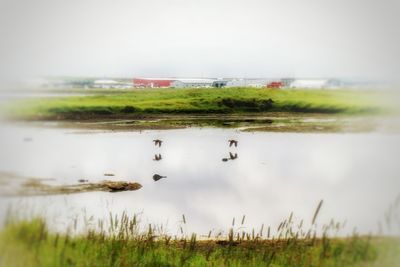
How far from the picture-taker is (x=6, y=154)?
86.4 inches

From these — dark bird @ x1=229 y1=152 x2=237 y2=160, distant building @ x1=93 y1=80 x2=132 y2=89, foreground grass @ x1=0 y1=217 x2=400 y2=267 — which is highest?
distant building @ x1=93 y1=80 x2=132 y2=89

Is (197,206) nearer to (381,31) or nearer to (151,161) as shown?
(151,161)

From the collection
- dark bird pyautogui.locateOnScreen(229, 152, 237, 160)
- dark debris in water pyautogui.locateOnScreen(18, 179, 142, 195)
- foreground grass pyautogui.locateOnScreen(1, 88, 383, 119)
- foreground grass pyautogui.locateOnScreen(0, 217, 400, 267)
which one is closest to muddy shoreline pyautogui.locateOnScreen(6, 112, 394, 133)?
foreground grass pyautogui.locateOnScreen(1, 88, 383, 119)

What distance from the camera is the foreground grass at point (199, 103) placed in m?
2.23

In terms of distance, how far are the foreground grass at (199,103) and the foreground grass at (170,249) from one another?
1.65 ft

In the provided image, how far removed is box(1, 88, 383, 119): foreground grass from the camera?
223cm

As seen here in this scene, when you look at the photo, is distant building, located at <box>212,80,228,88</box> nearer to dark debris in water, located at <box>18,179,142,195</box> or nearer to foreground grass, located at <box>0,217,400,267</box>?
dark debris in water, located at <box>18,179,142,195</box>

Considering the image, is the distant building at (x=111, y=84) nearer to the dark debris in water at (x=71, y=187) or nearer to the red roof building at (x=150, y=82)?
the red roof building at (x=150, y=82)

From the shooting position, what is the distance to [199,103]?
7.52ft

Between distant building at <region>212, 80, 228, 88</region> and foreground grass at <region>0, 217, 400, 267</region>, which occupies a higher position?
distant building at <region>212, 80, 228, 88</region>

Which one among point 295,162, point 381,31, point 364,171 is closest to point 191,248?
point 295,162

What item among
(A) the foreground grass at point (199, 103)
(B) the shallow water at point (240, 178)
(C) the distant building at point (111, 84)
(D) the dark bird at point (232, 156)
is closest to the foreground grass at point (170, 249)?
(B) the shallow water at point (240, 178)

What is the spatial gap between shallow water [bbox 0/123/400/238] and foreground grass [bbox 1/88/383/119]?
107 millimetres

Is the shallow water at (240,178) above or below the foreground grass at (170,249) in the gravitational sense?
above
